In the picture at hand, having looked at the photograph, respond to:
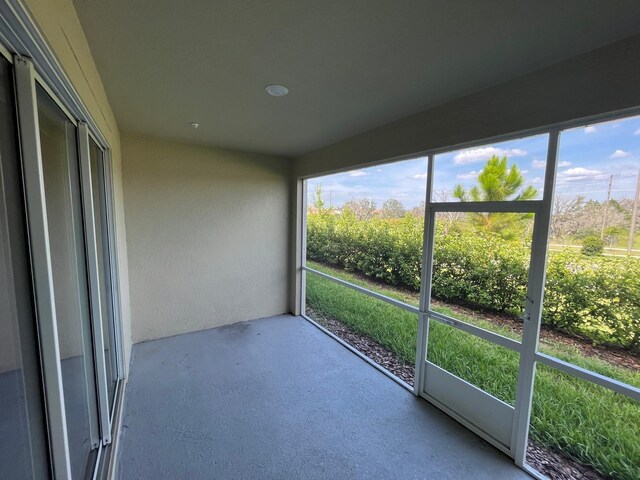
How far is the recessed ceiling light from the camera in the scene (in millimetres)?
1903

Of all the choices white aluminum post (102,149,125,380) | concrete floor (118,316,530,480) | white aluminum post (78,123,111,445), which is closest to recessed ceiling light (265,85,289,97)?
white aluminum post (78,123,111,445)

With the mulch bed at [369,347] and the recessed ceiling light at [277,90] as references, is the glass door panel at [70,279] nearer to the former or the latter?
the recessed ceiling light at [277,90]

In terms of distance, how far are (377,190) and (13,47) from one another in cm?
337

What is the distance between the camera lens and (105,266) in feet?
7.25

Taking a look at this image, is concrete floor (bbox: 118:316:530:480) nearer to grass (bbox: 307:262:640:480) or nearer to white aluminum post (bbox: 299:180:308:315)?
grass (bbox: 307:262:640:480)

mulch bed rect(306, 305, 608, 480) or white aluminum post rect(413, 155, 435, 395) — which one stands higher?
white aluminum post rect(413, 155, 435, 395)

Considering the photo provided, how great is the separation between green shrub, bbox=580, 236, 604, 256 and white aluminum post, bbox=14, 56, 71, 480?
8.52ft

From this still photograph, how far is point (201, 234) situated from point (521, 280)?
3.45 m

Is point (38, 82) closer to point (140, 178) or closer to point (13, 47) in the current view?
point (13, 47)

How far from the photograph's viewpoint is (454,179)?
88.8 inches

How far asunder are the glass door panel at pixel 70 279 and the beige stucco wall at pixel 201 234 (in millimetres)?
1880

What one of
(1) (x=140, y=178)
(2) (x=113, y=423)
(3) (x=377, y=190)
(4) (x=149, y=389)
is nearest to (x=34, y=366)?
(2) (x=113, y=423)

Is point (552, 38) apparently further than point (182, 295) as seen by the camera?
No

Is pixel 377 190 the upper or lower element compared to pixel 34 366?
upper
